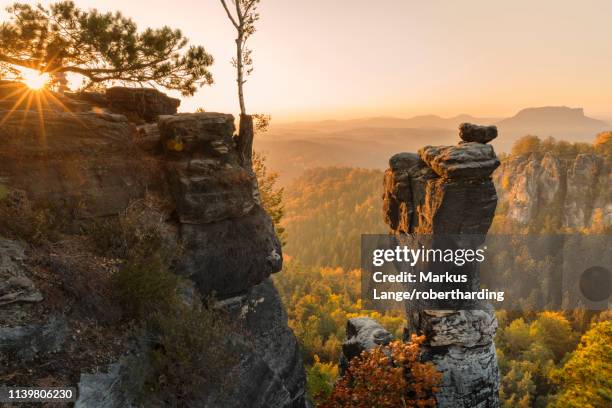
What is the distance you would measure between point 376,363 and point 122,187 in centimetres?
1168

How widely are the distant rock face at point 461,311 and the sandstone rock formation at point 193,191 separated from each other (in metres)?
6.49

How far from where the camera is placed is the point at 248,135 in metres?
15.7

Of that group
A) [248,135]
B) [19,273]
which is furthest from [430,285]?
[19,273]

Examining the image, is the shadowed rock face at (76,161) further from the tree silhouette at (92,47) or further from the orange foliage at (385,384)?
the orange foliage at (385,384)

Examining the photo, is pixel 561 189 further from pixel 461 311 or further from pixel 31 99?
pixel 31 99

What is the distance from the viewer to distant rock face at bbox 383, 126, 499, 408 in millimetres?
15812

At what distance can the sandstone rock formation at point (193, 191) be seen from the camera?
1141 cm

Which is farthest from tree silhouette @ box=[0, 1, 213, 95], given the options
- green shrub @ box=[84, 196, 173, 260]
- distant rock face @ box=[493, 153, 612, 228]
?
distant rock face @ box=[493, 153, 612, 228]

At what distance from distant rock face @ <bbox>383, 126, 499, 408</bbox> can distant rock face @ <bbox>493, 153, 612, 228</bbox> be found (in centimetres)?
11413

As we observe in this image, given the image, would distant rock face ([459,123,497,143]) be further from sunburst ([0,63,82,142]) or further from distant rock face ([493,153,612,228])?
distant rock face ([493,153,612,228])

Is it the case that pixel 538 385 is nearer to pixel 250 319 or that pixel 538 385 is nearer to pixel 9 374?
pixel 250 319

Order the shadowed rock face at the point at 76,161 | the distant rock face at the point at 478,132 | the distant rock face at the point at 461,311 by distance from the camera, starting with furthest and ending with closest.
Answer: the distant rock face at the point at 478,132 → the distant rock face at the point at 461,311 → the shadowed rock face at the point at 76,161

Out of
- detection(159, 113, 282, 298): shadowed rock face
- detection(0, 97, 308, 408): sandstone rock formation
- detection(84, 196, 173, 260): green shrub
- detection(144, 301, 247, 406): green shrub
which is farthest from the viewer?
detection(159, 113, 282, 298): shadowed rock face

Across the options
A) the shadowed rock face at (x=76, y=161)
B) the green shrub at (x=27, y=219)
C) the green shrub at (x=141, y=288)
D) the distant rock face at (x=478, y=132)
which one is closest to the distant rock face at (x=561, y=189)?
the distant rock face at (x=478, y=132)
